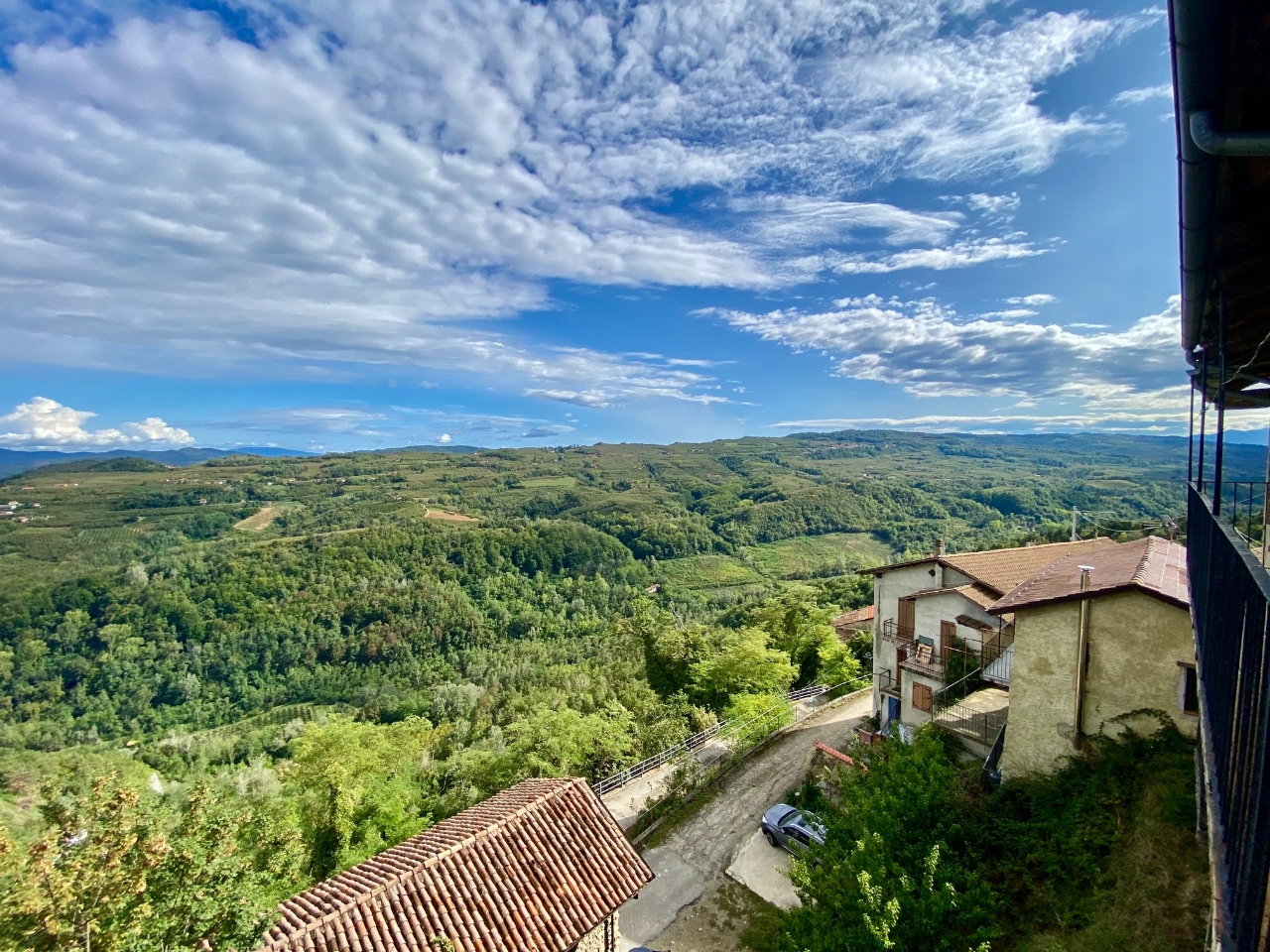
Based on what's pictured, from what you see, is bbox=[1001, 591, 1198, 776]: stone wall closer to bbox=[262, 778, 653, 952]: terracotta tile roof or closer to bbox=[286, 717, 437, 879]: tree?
bbox=[262, 778, 653, 952]: terracotta tile roof

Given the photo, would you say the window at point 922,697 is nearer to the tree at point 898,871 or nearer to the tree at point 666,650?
the tree at point 898,871

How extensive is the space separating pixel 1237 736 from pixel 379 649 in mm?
130138

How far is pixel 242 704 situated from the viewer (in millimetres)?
102375

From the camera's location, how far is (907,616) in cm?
1938

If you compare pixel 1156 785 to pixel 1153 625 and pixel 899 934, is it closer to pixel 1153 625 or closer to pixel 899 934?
pixel 1153 625

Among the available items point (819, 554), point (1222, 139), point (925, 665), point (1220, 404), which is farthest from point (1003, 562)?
point (819, 554)

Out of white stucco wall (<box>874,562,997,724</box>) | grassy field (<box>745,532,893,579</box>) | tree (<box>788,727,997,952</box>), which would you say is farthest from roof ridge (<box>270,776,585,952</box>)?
grassy field (<box>745,532,893,579</box>)

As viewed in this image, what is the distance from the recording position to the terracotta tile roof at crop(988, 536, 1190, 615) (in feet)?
32.1

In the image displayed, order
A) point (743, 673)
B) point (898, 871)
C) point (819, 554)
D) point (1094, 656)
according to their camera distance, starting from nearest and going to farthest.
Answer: point (898, 871), point (1094, 656), point (743, 673), point (819, 554)

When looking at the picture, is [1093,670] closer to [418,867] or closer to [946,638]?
[946,638]

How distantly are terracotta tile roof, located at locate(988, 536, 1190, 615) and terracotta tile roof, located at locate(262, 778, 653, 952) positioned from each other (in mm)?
9855

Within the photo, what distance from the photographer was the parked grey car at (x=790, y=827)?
14508mm

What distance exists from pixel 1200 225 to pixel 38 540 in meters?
231

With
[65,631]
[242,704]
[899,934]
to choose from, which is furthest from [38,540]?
[899,934]
